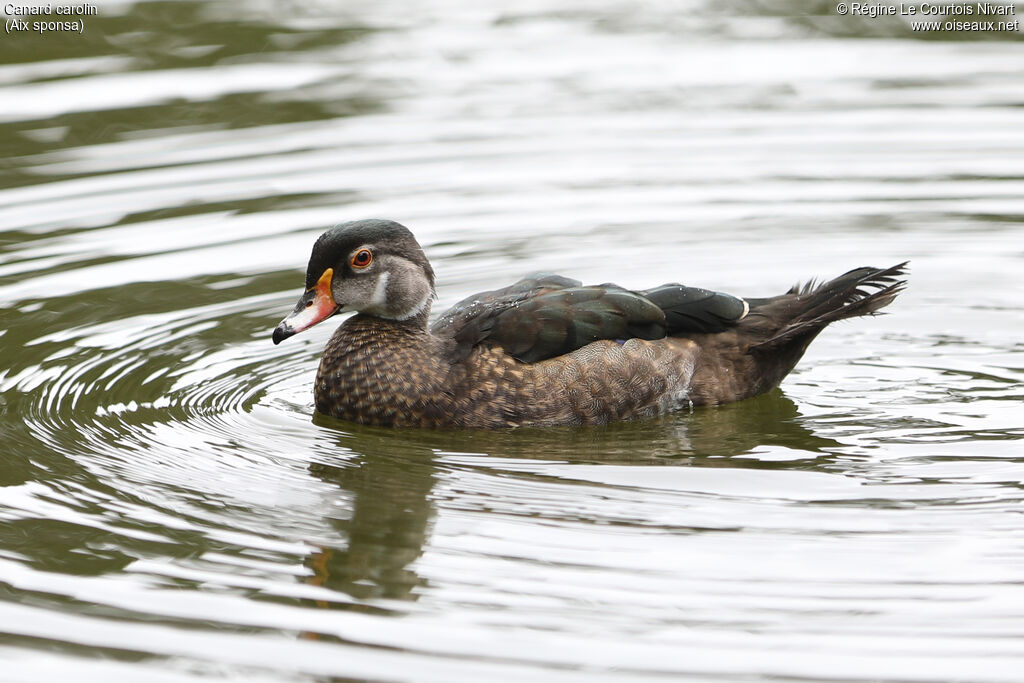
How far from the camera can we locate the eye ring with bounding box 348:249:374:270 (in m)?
9.71

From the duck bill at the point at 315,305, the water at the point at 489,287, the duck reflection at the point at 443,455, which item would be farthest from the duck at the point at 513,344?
the water at the point at 489,287

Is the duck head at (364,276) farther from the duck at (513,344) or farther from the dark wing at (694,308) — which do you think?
the dark wing at (694,308)

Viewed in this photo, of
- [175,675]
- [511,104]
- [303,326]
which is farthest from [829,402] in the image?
[511,104]

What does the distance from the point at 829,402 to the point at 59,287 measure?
5.67 m

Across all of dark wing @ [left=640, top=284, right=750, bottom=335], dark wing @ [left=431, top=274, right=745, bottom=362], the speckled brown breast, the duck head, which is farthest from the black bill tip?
dark wing @ [left=640, top=284, right=750, bottom=335]

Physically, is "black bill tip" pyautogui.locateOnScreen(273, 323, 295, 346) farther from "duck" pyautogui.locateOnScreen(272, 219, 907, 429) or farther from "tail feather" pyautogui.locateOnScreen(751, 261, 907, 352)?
"tail feather" pyautogui.locateOnScreen(751, 261, 907, 352)

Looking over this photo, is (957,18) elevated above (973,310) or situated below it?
→ above

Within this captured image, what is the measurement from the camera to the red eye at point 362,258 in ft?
31.9

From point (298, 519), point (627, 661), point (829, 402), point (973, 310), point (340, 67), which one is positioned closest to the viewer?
point (627, 661)

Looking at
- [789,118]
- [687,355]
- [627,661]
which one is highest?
[789,118]

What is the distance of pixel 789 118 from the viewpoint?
51.3 feet

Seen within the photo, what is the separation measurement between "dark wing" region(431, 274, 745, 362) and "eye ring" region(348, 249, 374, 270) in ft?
2.30

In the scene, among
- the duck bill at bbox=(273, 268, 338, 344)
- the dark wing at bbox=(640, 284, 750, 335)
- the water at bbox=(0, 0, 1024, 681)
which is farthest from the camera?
the dark wing at bbox=(640, 284, 750, 335)

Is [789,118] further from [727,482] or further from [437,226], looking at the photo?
[727,482]
